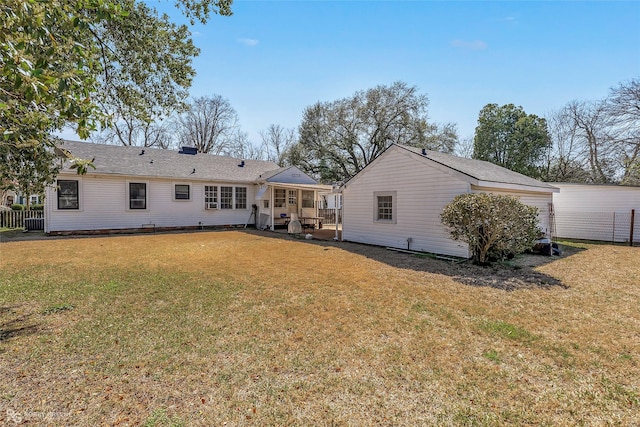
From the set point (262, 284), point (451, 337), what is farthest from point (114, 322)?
point (451, 337)

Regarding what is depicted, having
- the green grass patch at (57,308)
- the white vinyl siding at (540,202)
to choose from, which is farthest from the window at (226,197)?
the white vinyl siding at (540,202)

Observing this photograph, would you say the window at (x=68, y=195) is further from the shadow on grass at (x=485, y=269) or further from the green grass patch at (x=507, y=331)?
the green grass patch at (x=507, y=331)

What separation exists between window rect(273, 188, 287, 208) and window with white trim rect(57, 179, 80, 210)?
9.77 metres

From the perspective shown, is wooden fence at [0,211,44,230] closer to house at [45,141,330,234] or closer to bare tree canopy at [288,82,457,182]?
house at [45,141,330,234]

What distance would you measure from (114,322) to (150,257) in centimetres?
508

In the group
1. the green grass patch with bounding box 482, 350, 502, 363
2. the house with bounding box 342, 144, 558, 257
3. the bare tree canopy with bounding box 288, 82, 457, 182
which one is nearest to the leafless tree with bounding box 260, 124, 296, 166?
the bare tree canopy with bounding box 288, 82, 457, 182

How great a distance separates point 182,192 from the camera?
16469mm

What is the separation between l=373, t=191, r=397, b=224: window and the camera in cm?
1111

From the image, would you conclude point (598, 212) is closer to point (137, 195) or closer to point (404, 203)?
point (404, 203)

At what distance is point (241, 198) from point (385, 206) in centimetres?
1021

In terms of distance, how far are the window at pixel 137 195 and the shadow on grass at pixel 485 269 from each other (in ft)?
37.2

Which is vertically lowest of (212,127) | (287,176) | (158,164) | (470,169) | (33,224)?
(33,224)

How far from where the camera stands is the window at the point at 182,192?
53.5 ft

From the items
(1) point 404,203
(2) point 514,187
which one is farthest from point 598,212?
(1) point 404,203
